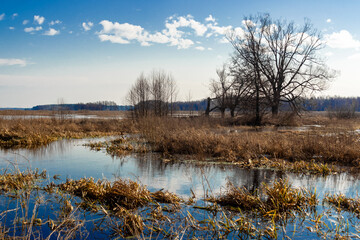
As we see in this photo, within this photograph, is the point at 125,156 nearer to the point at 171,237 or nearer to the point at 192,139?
the point at 192,139

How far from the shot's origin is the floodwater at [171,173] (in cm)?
754

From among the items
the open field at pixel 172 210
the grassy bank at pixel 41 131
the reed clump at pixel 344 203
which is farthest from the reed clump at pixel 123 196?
the grassy bank at pixel 41 131

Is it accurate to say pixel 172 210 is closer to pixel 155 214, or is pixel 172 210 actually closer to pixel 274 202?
pixel 155 214

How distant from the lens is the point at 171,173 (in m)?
9.36

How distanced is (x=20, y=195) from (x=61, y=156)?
6073 millimetres

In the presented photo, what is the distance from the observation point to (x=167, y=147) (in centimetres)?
1391

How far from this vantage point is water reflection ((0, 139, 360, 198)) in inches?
301

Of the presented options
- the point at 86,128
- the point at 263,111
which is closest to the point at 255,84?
the point at 263,111

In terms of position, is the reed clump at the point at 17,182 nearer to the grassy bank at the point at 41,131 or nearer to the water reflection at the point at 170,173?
the water reflection at the point at 170,173

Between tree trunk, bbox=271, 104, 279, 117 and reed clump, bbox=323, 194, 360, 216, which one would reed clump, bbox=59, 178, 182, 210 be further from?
tree trunk, bbox=271, 104, 279, 117

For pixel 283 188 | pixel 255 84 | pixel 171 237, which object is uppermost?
pixel 255 84

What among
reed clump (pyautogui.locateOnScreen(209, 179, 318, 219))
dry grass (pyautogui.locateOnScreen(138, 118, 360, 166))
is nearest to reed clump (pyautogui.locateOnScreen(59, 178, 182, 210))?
reed clump (pyautogui.locateOnScreen(209, 179, 318, 219))

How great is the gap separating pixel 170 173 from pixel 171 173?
0.03 m

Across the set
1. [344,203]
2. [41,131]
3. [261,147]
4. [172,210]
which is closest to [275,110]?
[261,147]
